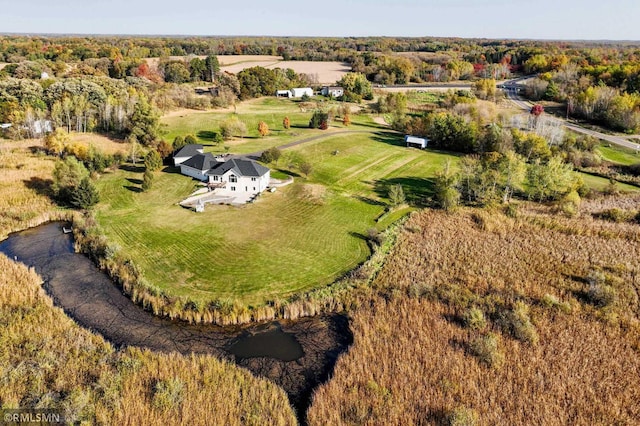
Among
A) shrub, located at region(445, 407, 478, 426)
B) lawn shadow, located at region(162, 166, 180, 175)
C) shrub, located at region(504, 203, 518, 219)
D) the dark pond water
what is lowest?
the dark pond water

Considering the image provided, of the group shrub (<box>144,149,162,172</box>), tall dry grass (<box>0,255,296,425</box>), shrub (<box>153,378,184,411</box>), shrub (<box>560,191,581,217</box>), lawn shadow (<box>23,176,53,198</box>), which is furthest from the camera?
shrub (<box>144,149,162,172</box>)

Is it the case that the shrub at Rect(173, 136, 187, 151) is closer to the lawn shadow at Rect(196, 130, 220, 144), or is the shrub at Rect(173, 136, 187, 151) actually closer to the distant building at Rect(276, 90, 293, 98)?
the lawn shadow at Rect(196, 130, 220, 144)

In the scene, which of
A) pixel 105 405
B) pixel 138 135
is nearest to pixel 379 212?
pixel 105 405

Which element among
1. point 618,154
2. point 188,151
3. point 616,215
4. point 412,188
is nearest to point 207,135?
point 188,151

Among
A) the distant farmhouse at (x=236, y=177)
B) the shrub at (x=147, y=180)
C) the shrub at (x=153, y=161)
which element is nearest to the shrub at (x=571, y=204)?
the distant farmhouse at (x=236, y=177)

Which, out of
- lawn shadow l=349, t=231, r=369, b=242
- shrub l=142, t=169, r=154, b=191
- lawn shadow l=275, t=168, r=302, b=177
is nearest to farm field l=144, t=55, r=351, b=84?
lawn shadow l=275, t=168, r=302, b=177

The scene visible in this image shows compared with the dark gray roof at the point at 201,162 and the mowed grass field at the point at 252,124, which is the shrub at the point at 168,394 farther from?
the mowed grass field at the point at 252,124

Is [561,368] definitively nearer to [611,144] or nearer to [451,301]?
[451,301]
